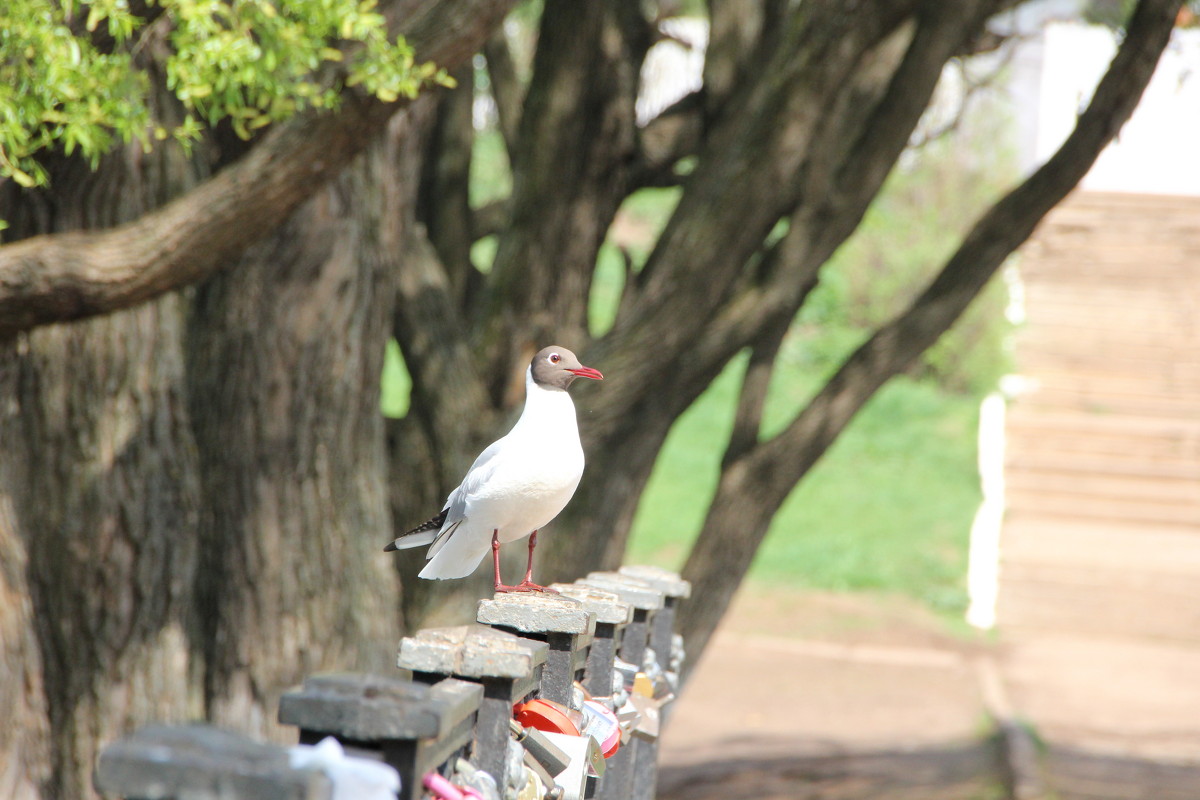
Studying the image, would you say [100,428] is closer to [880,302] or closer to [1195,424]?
[1195,424]

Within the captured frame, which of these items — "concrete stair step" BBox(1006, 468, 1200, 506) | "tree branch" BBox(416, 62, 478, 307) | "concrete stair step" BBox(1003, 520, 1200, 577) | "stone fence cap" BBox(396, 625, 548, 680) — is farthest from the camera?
"concrete stair step" BBox(1006, 468, 1200, 506)

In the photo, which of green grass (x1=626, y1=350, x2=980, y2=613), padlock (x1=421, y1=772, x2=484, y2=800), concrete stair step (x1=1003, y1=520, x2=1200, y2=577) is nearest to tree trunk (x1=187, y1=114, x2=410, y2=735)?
padlock (x1=421, y1=772, x2=484, y2=800)

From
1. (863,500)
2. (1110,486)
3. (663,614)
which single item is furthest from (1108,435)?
(663,614)

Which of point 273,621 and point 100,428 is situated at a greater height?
point 100,428

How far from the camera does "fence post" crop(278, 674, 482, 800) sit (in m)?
1.47

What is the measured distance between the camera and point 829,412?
17.5 feet

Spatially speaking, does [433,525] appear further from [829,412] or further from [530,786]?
[829,412]

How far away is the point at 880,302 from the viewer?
1662 cm

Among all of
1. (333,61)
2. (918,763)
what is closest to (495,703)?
(333,61)

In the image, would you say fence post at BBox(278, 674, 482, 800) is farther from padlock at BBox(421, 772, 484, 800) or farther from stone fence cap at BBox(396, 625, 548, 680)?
stone fence cap at BBox(396, 625, 548, 680)

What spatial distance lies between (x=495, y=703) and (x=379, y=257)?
10.4 feet

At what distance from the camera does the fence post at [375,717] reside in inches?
57.9

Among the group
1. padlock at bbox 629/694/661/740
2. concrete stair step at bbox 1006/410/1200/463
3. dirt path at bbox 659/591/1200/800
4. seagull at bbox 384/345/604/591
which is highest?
concrete stair step at bbox 1006/410/1200/463

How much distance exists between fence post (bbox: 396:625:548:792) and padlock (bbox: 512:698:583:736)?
24 cm
